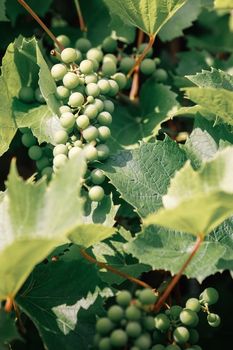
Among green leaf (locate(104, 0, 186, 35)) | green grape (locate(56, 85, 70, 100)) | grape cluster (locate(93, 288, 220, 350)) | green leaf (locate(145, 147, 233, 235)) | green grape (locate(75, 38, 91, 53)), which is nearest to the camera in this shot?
green leaf (locate(145, 147, 233, 235))

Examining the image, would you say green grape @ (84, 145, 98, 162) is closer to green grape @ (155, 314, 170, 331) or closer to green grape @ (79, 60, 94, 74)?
green grape @ (79, 60, 94, 74)

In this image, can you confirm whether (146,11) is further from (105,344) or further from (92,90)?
(105,344)

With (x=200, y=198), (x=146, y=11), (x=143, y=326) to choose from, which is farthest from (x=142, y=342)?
(x=146, y=11)

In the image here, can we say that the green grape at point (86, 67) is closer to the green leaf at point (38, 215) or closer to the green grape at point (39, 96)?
the green grape at point (39, 96)

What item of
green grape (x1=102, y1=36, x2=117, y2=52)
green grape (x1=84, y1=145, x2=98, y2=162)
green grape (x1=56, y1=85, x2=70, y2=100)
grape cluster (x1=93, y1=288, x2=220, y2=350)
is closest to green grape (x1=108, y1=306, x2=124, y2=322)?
grape cluster (x1=93, y1=288, x2=220, y2=350)

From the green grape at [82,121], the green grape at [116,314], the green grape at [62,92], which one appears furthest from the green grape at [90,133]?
the green grape at [116,314]
